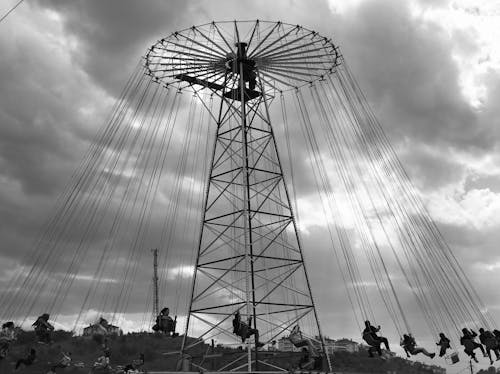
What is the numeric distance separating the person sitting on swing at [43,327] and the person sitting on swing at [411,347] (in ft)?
52.5

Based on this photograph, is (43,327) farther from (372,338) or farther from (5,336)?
(372,338)

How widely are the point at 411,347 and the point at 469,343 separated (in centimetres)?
331

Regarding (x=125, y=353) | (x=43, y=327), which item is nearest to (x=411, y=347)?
(x=43, y=327)

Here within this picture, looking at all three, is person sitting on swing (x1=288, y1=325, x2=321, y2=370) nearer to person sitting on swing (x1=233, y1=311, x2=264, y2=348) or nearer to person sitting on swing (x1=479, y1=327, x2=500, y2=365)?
person sitting on swing (x1=233, y1=311, x2=264, y2=348)

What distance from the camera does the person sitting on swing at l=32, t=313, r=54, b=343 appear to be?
854 inches

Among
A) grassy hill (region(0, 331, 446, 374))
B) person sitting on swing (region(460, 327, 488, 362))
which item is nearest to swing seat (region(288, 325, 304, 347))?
person sitting on swing (region(460, 327, 488, 362))

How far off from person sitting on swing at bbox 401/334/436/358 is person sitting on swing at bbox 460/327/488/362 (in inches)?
79.4

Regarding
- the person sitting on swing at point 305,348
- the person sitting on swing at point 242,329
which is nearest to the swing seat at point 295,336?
the person sitting on swing at point 305,348

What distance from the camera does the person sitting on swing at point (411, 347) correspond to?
2259cm

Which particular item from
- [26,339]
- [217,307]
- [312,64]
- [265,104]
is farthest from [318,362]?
[26,339]

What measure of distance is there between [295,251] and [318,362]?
5382mm

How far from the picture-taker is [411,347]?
22641 mm

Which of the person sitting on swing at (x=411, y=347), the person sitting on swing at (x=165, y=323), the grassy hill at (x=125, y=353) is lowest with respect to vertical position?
the person sitting on swing at (x=411, y=347)

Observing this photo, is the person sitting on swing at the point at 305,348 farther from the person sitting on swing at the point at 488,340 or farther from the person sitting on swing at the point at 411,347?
the person sitting on swing at the point at 488,340
